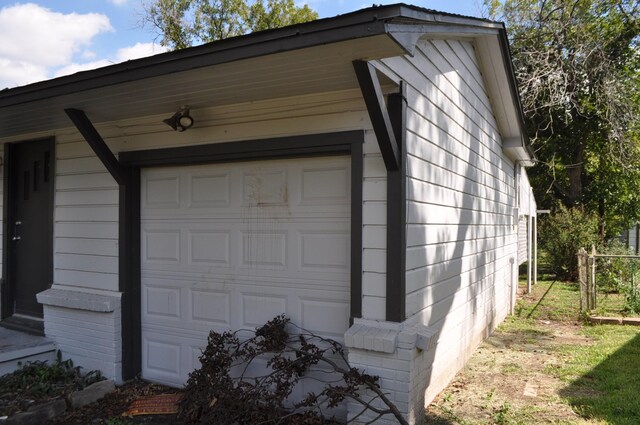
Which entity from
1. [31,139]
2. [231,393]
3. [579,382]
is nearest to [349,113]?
[231,393]

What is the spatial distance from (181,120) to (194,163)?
0.49 m

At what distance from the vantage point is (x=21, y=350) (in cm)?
520

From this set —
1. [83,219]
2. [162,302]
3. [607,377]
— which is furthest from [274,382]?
[607,377]

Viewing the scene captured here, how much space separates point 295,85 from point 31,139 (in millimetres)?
3992

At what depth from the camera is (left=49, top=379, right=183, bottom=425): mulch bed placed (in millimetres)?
4172

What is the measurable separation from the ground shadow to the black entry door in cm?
580

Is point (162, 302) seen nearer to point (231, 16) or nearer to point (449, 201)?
point (449, 201)

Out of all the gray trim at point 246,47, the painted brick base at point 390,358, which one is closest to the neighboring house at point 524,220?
the gray trim at point 246,47

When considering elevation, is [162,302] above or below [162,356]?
above

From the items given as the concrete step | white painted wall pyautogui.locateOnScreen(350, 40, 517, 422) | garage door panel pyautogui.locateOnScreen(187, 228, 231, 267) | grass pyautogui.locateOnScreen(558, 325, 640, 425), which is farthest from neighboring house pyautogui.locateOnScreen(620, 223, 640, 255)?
the concrete step

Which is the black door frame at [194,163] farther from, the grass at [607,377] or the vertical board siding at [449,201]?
the grass at [607,377]

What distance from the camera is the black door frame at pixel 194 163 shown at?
151 inches

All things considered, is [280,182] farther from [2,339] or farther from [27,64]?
[27,64]

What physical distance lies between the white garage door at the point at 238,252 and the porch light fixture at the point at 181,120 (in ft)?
1.59
